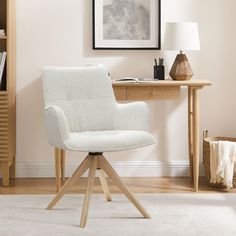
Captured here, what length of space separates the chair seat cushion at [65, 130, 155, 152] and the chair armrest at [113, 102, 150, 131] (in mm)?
234

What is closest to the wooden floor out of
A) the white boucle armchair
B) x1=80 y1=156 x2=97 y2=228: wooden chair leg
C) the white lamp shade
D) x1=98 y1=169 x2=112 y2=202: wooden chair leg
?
x1=98 y1=169 x2=112 y2=202: wooden chair leg

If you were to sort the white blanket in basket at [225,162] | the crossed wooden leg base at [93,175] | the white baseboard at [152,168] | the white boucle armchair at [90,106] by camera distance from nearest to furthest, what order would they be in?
the crossed wooden leg base at [93,175] < the white boucle armchair at [90,106] < the white blanket in basket at [225,162] < the white baseboard at [152,168]

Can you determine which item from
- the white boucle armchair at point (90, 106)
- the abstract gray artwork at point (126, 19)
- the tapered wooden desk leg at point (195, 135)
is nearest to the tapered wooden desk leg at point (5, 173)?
the white boucle armchair at point (90, 106)

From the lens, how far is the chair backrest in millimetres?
3721

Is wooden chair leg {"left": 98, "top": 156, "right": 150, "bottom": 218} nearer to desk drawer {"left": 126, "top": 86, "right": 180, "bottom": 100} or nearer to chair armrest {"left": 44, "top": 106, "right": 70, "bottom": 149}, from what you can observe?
chair armrest {"left": 44, "top": 106, "right": 70, "bottom": 149}

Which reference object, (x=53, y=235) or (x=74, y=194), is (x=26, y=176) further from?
(x=53, y=235)

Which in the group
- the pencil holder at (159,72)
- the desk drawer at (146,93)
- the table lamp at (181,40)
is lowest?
the desk drawer at (146,93)

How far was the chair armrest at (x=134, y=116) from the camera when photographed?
375 cm

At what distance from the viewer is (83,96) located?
380 centimetres

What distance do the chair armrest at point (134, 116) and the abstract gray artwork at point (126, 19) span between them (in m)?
0.96

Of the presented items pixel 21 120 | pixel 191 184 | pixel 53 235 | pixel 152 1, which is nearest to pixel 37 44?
pixel 21 120

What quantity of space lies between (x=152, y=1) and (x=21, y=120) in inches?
A: 54.2

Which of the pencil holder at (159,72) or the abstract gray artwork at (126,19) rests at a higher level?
the abstract gray artwork at (126,19)

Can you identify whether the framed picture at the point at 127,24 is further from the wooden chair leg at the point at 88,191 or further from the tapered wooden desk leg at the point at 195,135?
the wooden chair leg at the point at 88,191
